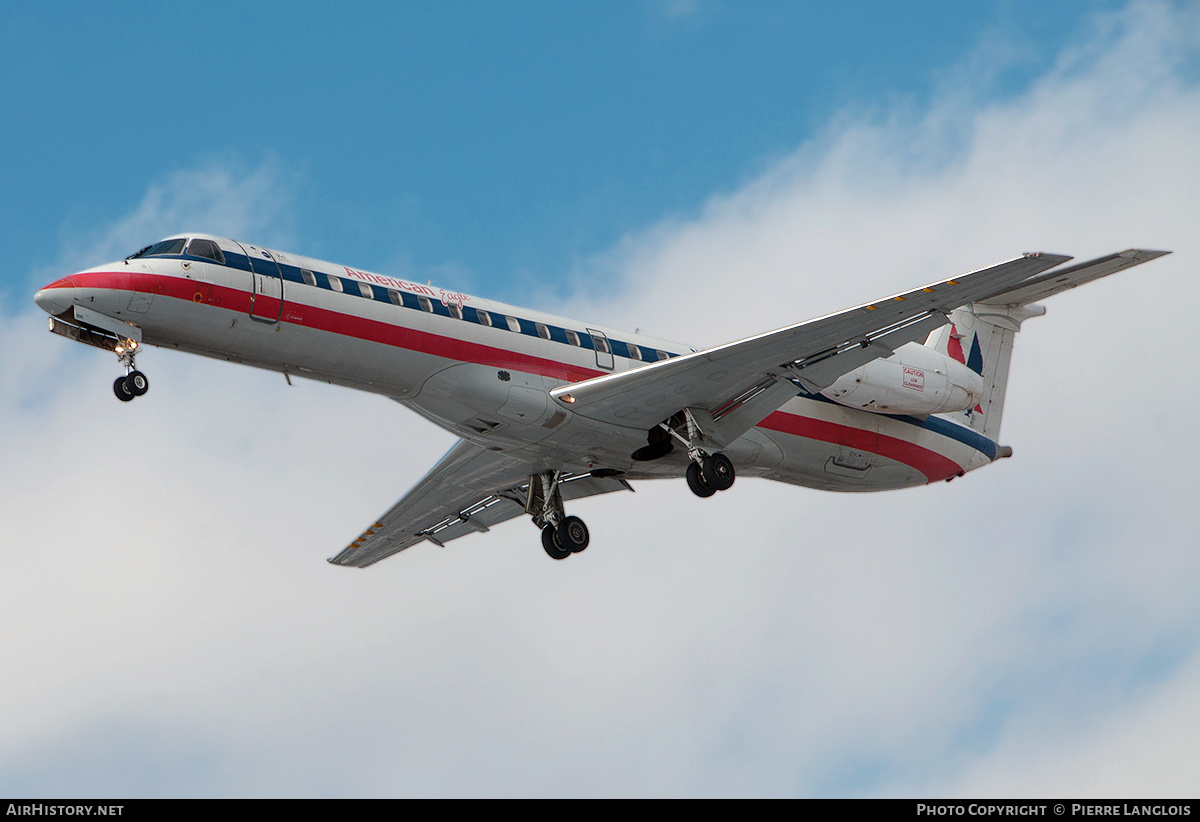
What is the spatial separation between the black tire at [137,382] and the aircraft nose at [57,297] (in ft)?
4.89

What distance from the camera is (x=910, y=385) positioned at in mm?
29172

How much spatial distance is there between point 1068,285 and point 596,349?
11112 millimetres

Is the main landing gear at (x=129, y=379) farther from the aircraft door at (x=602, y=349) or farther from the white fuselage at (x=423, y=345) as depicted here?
the aircraft door at (x=602, y=349)

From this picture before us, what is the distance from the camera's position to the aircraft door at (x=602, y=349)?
87.8 feet

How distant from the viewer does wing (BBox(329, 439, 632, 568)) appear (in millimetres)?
29156

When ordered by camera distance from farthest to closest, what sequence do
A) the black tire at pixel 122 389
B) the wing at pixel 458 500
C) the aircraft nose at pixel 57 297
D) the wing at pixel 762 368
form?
the wing at pixel 458 500, the wing at pixel 762 368, the black tire at pixel 122 389, the aircraft nose at pixel 57 297

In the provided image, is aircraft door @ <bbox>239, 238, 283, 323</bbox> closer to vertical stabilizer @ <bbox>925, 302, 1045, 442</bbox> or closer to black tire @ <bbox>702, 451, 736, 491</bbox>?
black tire @ <bbox>702, 451, 736, 491</bbox>

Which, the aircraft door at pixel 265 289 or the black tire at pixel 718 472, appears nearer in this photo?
the aircraft door at pixel 265 289

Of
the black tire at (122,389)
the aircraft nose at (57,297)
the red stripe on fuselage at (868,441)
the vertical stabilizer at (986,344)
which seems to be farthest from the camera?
the vertical stabilizer at (986,344)

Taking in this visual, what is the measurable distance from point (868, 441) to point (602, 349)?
267 inches

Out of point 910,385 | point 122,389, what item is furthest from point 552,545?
point 122,389

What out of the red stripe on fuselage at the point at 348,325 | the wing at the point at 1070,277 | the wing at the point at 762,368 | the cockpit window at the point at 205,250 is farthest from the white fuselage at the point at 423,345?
the wing at the point at 1070,277

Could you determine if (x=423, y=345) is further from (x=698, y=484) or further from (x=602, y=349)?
(x=698, y=484)
